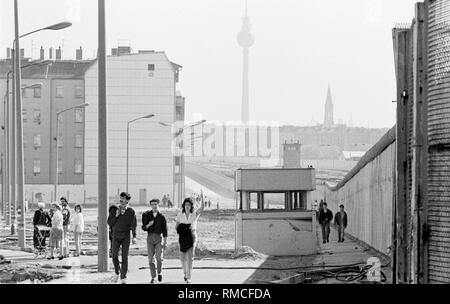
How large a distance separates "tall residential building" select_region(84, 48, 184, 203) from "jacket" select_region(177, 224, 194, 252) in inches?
2995

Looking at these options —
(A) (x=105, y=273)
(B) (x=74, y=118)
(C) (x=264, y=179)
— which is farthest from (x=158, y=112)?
(A) (x=105, y=273)

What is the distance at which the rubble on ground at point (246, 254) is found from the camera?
25.6 meters

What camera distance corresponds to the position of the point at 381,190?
83.8 feet

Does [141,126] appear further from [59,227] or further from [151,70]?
[59,227]

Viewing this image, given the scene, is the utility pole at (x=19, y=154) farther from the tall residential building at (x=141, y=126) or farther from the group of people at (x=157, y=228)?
the tall residential building at (x=141, y=126)

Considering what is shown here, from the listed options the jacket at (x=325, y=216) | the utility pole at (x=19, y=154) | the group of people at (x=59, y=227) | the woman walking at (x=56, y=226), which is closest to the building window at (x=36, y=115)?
the utility pole at (x=19, y=154)

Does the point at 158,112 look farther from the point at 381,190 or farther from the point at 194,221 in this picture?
the point at 194,221

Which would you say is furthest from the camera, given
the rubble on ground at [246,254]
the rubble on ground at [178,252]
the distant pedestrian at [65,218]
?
the rubble on ground at [178,252]

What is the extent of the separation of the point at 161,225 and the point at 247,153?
13063cm

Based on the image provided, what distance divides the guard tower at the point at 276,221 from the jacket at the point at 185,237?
41.0 feet

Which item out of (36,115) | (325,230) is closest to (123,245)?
(325,230)

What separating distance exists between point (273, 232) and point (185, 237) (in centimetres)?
1282

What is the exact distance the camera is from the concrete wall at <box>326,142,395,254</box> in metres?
23.0

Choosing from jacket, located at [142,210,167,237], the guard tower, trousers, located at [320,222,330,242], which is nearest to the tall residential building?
trousers, located at [320,222,330,242]
